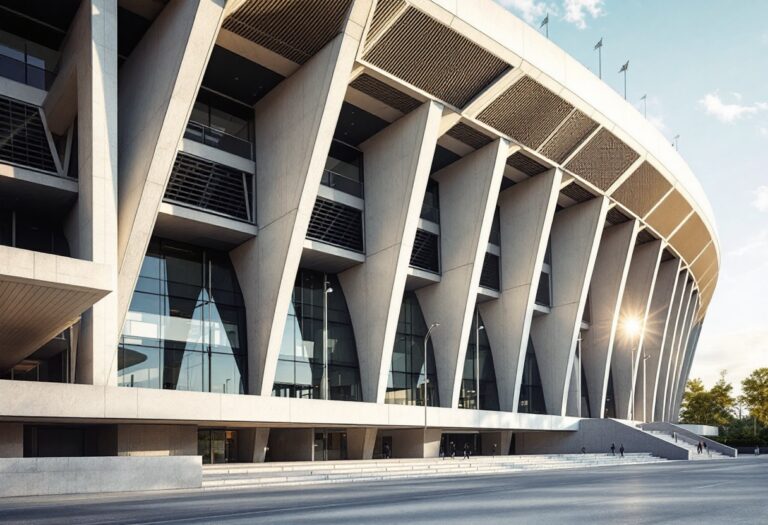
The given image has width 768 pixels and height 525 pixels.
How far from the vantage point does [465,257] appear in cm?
3803

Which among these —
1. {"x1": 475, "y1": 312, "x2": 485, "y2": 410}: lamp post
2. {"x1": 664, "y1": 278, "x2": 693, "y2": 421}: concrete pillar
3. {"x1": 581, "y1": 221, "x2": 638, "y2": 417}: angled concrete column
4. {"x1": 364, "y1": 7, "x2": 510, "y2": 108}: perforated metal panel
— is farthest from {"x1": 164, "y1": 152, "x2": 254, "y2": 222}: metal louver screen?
{"x1": 664, "y1": 278, "x2": 693, "y2": 421}: concrete pillar

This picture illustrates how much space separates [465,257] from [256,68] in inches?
552

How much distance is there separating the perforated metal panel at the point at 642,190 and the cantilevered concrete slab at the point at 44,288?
1343 inches

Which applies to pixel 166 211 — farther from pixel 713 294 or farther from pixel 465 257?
pixel 713 294

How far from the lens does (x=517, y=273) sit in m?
42.6

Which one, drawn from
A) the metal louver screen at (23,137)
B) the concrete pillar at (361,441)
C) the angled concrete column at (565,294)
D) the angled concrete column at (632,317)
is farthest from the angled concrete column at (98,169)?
the angled concrete column at (632,317)

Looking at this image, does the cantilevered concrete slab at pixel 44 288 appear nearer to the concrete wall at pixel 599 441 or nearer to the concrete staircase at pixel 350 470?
the concrete staircase at pixel 350 470

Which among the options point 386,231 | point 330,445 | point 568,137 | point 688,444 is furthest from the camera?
point 688,444

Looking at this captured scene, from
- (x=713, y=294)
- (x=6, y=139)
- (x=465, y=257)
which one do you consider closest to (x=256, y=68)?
(x=6, y=139)

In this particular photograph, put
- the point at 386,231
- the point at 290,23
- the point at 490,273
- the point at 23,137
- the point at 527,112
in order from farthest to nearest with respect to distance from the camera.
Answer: the point at 490,273, the point at 527,112, the point at 386,231, the point at 290,23, the point at 23,137

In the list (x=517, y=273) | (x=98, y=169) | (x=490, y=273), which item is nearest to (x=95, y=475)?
(x=98, y=169)

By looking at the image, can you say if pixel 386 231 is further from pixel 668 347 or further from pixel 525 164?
pixel 668 347

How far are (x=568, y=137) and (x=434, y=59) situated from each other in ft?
36.2

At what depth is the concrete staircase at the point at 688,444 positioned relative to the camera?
1996 inches
